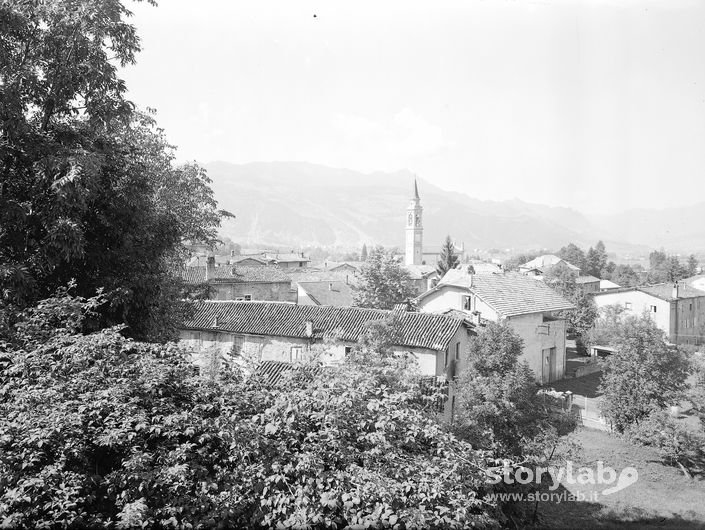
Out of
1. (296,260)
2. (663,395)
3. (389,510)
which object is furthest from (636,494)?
(296,260)

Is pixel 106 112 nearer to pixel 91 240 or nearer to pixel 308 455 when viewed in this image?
pixel 91 240

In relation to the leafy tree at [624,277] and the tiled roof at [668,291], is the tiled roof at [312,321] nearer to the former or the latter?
the tiled roof at [668,291]

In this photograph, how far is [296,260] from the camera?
86.4m

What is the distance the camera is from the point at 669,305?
46656 mm

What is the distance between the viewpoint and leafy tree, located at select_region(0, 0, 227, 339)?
909 centimetres

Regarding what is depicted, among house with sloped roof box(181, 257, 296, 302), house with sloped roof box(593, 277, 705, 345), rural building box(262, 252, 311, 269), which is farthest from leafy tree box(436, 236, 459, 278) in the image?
house with sloped roof box(181, 257, 296, 302)

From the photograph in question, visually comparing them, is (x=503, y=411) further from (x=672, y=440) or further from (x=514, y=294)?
(x=514, y=294)

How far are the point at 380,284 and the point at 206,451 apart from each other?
32.1 meters

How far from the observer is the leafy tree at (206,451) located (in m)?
5.91

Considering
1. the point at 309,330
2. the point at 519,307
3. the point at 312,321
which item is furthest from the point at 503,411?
the point at 519,307

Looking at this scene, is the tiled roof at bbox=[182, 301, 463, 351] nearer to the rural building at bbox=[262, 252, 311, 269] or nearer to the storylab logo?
the storylab logo

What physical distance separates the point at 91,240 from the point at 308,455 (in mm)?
6625

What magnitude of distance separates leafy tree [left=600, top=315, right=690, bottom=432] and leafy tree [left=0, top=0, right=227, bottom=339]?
1719 cm

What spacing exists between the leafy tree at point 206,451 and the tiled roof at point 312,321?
13.6 metres
